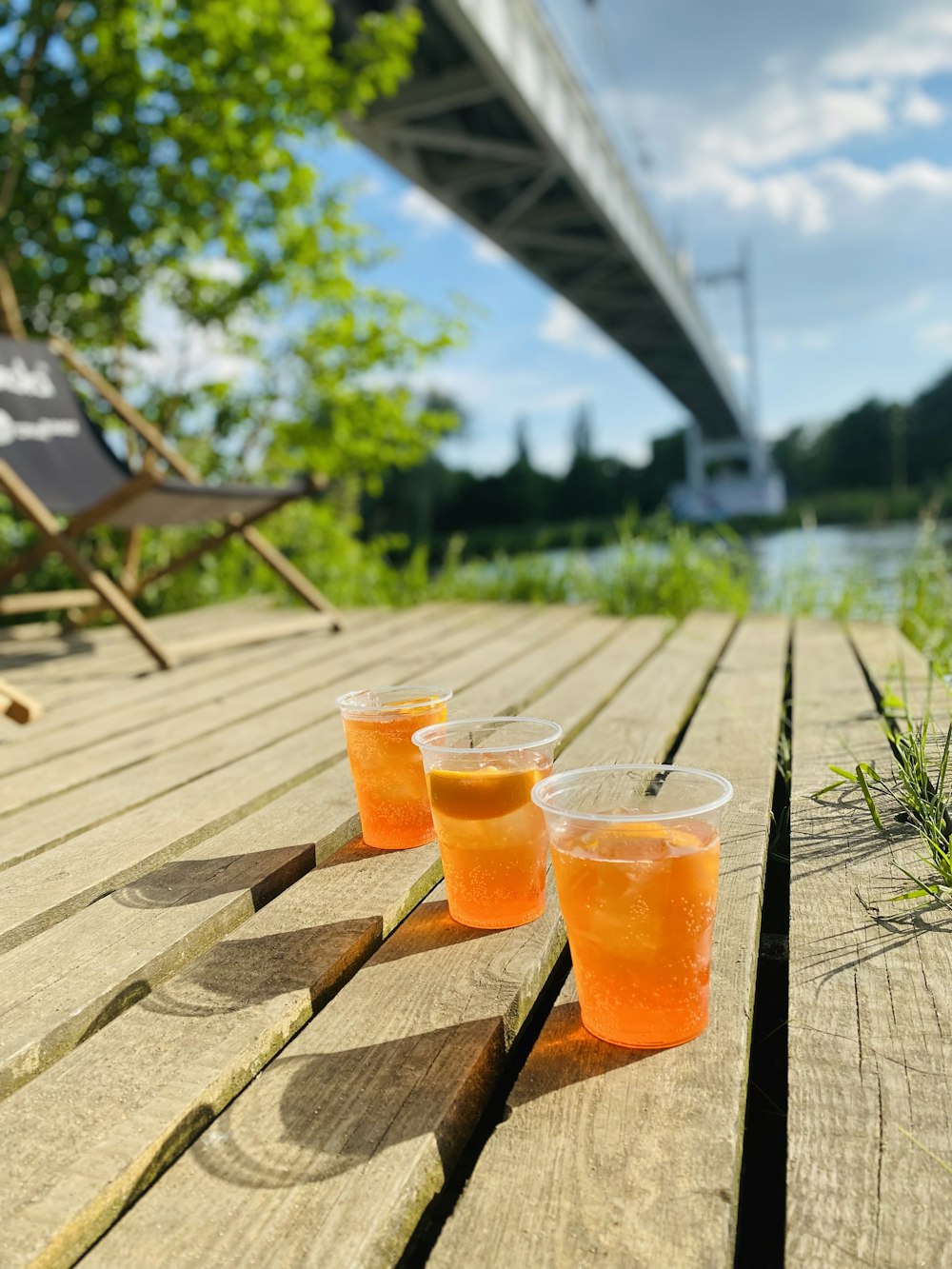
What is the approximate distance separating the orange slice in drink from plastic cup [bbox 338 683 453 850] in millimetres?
202

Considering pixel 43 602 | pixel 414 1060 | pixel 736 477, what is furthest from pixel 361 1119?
pixel 736 477

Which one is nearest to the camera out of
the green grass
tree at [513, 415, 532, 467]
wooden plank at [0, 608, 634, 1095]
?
wooden plank at [0, 608, 634, 1095]

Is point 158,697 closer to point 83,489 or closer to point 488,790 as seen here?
point 83,489

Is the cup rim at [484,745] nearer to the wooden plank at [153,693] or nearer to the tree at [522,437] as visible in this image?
the wooden plank at [153,693]

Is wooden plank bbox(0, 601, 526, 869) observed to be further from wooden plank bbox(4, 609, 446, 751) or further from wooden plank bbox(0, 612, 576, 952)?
wooden plank bbox(4, 609, 446, 751)

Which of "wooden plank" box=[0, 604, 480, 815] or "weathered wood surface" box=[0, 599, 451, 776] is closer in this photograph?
"wooden plank" box=[0, 604, 480, 815]

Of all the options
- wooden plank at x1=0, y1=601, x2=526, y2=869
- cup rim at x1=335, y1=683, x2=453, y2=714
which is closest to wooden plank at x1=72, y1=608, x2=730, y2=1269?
cup rim at x1=335, y1=683, x2=453, y2=714

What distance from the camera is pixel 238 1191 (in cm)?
57

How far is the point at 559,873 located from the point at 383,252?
17.0ft

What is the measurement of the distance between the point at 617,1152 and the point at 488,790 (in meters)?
→ 0.31

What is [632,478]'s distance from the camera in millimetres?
43312

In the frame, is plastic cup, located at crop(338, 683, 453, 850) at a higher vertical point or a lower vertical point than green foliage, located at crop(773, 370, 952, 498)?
lower

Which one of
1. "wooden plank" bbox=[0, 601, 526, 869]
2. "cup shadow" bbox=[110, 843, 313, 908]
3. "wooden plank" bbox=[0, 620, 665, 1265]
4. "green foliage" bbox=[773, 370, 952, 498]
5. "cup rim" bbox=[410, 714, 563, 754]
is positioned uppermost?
"green foliage" bbox=[773, 370, 952, 498]

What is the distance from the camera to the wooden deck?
0.55m
